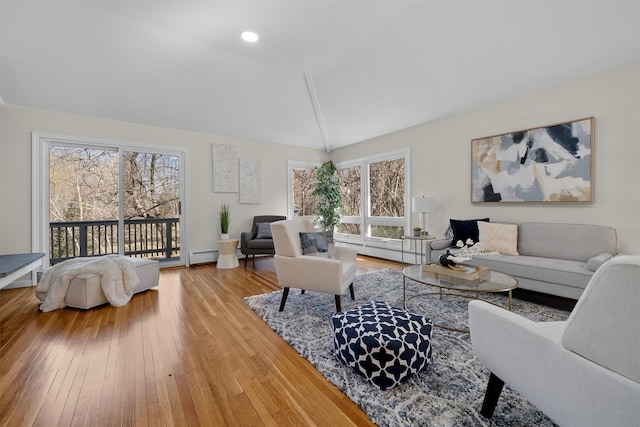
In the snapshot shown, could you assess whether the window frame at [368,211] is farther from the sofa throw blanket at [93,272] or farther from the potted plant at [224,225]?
the sofa throw blanket at [93,272]

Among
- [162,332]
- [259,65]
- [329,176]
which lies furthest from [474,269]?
[329,176]

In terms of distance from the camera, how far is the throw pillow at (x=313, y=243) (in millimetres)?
2941

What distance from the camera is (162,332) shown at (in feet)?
7.45

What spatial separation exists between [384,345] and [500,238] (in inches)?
104

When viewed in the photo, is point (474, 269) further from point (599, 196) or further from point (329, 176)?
point (329, 176)

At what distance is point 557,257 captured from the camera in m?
3.03

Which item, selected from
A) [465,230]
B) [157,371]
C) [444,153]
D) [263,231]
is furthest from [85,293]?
[444,153]

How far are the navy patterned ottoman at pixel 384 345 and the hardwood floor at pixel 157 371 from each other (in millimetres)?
216

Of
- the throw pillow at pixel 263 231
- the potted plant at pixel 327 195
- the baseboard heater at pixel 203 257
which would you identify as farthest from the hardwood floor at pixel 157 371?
the potted plant at pixel 327 195

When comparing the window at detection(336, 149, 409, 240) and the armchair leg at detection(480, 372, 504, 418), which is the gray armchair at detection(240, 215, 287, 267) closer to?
the window at detection(336, 149, 409, 240)

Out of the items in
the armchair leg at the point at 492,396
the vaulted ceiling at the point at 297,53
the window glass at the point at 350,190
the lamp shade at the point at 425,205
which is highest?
the vaulted ceiling at the point at 297,53

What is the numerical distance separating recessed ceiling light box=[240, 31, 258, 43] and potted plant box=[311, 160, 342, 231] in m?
3.18

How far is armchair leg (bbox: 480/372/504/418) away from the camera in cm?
129

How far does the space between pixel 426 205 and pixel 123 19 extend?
14.3 ft
